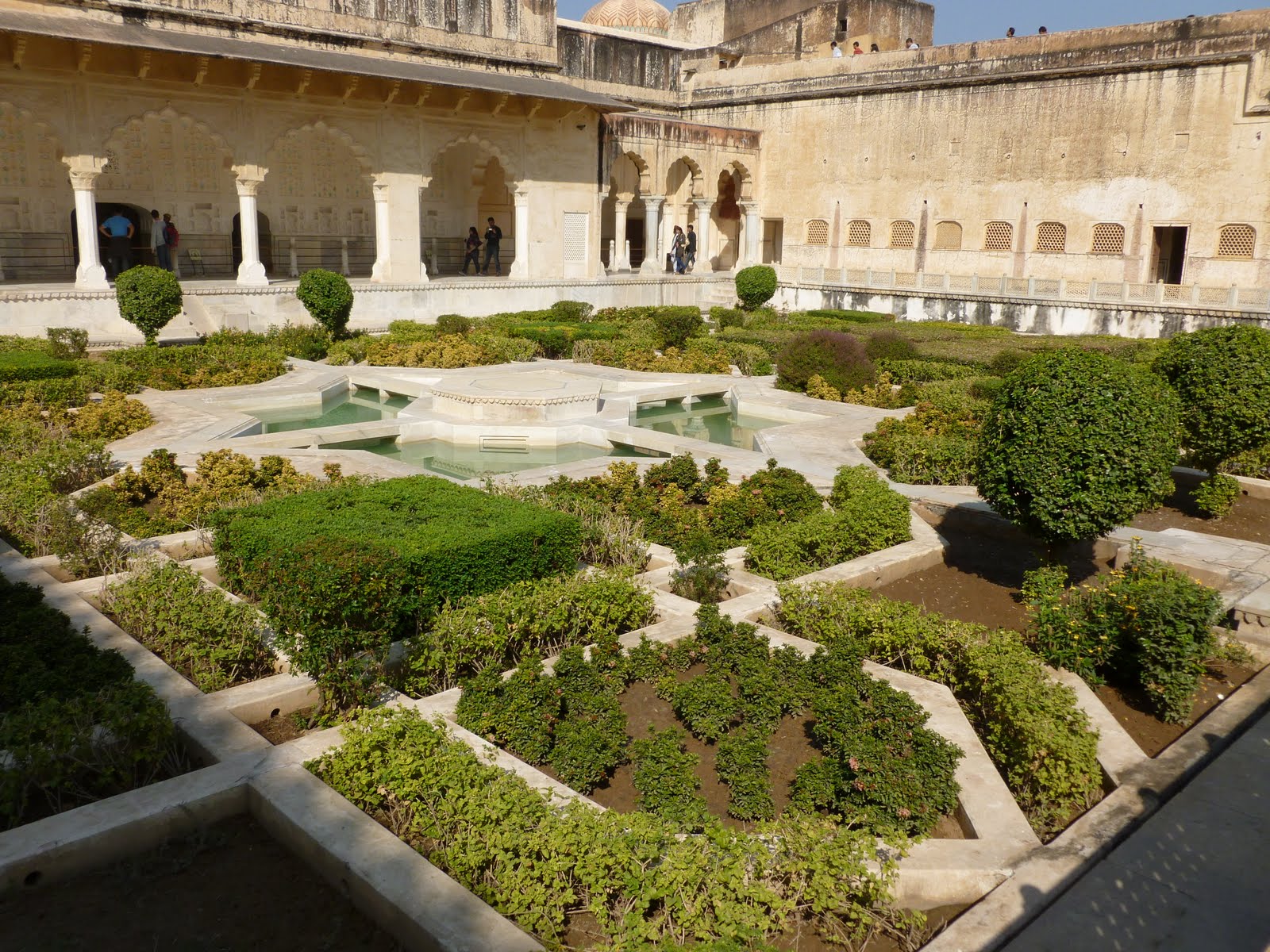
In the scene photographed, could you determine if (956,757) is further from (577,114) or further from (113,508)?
(577,114)

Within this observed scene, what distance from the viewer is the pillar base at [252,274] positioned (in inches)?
698

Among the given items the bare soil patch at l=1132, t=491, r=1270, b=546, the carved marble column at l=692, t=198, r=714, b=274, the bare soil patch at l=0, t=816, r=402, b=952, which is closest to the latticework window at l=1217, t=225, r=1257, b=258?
the carved marble column at l=692, t=198, r=714, b=274

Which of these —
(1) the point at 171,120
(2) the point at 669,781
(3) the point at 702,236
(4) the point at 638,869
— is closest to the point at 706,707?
(2) the point at 669,781

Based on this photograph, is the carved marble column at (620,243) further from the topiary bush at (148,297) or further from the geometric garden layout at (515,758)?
the geometric garden layout at (515,758)

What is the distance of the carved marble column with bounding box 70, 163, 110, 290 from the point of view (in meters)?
16.1

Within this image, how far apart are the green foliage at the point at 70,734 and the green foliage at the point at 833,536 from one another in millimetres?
3747

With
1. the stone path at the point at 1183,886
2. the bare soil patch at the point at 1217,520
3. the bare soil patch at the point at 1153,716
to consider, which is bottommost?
the bare soil patch at the point at 1153,716

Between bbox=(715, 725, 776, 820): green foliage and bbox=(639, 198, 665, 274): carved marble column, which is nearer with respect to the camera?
bbox=(715, 725, 776, 820): green foliage

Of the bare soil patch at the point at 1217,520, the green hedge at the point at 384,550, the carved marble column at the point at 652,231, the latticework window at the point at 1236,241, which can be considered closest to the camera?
the green hedge at the point at 384,550

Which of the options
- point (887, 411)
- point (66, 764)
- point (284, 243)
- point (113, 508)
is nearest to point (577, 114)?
point (284, 243)

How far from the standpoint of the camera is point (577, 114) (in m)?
22.4

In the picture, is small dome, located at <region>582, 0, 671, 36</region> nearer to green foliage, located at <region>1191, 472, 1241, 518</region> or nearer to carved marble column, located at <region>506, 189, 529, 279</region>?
carved marble column, located at <region>506, 189, 529, 279</region>

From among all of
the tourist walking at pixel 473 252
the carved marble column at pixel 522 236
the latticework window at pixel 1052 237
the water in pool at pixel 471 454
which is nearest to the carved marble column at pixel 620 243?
the tourist walking at pixel 473 252

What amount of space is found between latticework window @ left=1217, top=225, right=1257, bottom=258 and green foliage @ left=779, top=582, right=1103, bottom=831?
765 inches
